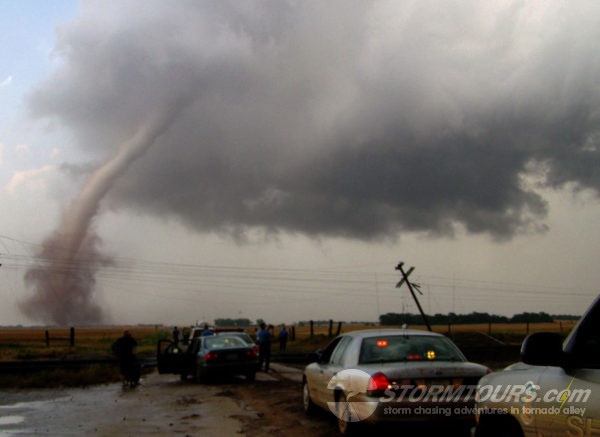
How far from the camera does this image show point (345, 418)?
8711 millimetres

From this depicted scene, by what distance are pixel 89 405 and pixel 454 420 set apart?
9.49 m

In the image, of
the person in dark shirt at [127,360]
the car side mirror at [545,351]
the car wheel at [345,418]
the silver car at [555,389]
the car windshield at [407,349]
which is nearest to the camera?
the silver car at [555,389]

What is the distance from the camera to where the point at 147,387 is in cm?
1950

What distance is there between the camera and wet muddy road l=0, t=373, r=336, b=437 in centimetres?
1024

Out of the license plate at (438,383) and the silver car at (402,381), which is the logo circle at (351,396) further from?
the license plate at (438,383)

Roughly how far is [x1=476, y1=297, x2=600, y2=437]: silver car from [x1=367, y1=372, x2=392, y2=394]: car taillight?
3.55 meters

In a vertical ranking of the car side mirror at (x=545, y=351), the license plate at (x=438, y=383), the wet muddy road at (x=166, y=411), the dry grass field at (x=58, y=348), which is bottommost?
the dry grass field at (x=58, y=348)

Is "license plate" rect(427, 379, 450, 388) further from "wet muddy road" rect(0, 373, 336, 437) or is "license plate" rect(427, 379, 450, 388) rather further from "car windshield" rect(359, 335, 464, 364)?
"wet muddy road" rect(0, 373, 336, 437)

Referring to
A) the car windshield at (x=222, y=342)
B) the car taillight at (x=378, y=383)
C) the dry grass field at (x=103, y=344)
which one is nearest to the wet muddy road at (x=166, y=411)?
the car windshield at (x=222, y=342)

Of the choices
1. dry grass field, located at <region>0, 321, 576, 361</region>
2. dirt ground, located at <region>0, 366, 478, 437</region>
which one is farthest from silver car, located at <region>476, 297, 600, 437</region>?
dry grass field, located at <region>0, 321, 576, 361</region>

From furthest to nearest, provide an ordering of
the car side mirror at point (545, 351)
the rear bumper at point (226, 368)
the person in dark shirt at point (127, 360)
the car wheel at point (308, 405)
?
the person in dark shirt at point (127, 360) → the rear bumper at point (226, 368) → the car wheel at point (308, 405) → the car side mirror at point (545, 351)

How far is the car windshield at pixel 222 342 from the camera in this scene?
19.5 m

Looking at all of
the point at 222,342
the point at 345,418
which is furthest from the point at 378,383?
the point at 222,342

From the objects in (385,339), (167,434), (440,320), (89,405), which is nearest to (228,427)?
(167,434)
